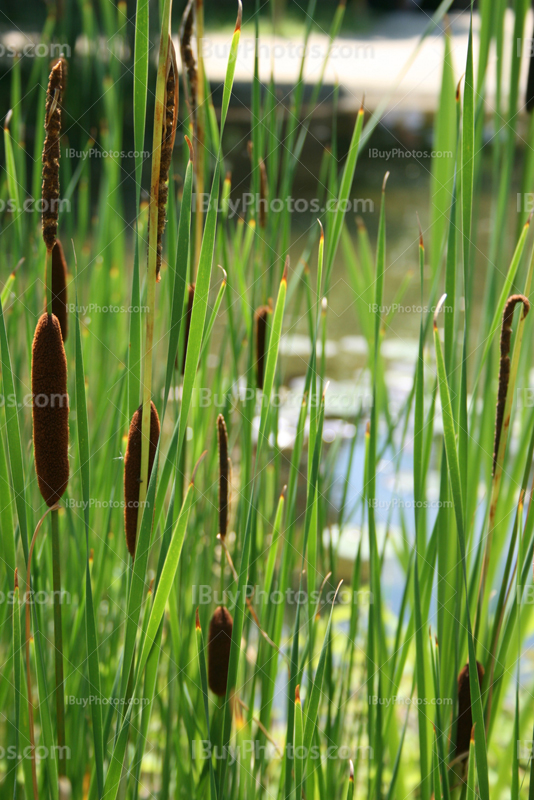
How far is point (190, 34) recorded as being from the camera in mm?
602

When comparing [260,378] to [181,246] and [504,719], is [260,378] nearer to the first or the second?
[181,246]

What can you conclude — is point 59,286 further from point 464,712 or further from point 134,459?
point 464,712

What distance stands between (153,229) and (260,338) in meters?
0.38

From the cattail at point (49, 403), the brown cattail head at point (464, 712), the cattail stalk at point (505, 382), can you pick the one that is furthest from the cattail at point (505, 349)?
the cattail at point (49, 403)

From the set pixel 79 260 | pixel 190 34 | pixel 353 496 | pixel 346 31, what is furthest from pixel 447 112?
pixel 346 31

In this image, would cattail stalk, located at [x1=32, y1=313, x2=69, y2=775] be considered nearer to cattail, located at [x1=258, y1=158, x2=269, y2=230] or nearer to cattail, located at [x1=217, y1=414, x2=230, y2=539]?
cattail, located at [x1=217, y1=414, x2=230, y2=539]

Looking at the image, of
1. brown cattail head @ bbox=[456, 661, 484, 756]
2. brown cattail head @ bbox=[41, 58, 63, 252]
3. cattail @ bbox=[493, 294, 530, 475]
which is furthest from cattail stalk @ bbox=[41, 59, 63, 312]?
brown cattail head @ bbox=[456, 661, 484, 756]

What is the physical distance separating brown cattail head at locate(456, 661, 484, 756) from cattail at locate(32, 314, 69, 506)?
362 mm

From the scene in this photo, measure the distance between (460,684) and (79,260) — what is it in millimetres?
787

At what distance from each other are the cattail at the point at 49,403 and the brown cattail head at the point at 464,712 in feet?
1.19

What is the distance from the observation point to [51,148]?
0.34 m

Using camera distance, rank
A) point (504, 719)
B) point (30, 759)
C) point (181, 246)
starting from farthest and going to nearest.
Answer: point (504, 719) < point (30, 759) < point (181, 246)

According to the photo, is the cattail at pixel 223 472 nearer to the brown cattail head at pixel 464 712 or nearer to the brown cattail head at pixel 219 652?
the brown cattail head at pixel 219 652

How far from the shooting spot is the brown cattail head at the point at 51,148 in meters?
0.34
